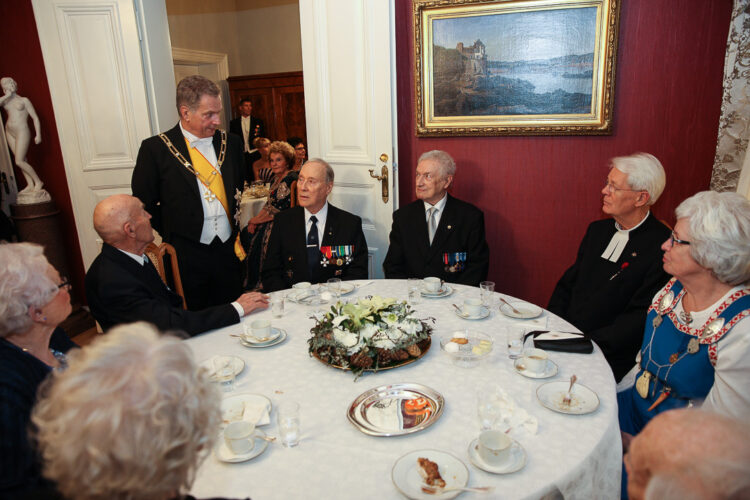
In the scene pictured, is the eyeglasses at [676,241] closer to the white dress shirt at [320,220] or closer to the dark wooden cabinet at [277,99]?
the white dress shirt at [320,220]

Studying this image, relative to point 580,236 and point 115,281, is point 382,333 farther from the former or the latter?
point 580,236

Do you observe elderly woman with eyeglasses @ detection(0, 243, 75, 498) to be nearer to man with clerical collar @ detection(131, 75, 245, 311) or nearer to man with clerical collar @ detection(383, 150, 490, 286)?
man with clerical collar @ detection(131, 75, 245, 311)

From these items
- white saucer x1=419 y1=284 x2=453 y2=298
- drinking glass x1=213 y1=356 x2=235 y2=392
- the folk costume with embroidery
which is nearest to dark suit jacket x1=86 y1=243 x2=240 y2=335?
drinking glass x1=213 y1=356 x2=235 y2=392

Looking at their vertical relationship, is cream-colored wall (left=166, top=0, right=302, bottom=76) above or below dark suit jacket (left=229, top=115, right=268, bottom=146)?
above

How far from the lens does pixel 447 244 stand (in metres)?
3.17

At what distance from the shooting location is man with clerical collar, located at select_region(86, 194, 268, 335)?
79.4 inches

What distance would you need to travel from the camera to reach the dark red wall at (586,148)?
10.2ft

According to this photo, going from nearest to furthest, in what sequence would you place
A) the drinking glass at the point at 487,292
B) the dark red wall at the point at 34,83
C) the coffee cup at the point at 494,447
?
the coffee cup at the point at 494,447 → the drinking glass at the point at 487,292 → the dark red wall at the point at 34,83

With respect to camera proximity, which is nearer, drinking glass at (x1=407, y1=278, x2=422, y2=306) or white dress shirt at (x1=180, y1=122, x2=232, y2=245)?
drinking glass at (x1=407, y1=278, x2=422, y2=306)

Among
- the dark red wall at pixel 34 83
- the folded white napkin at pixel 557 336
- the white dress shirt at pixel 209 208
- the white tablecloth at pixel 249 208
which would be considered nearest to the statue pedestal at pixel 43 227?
the dark red wall at pixel 34 83

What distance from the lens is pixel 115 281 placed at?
2.01 metres

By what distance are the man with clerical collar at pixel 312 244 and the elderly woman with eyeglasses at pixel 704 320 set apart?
1748 millimetres

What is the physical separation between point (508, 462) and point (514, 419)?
184mm

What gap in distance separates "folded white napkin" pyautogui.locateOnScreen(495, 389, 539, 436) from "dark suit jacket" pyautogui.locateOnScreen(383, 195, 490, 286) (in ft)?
5.56
